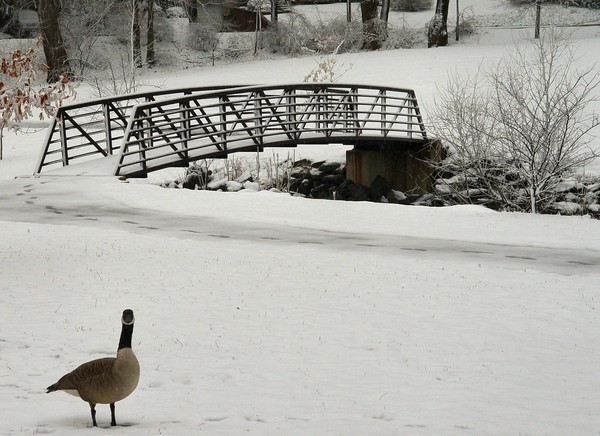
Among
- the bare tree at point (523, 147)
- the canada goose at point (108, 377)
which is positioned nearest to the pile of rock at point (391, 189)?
the bare tree at point (523, 147)

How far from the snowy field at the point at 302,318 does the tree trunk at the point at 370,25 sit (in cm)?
3096

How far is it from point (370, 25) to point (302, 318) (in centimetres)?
4054

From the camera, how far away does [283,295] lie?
11.7 meters

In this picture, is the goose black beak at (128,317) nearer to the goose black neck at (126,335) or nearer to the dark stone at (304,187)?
the goose black neck at (126,335)

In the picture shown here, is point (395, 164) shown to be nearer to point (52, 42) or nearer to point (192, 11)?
point (52, 42)

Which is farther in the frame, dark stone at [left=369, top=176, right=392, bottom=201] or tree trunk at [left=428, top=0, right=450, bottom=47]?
tree trunk at [left=428, top=0, right=450, bottom=47]

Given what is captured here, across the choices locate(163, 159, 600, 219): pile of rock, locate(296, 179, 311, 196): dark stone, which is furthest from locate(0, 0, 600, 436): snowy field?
locate(296, 179, 311, 196): dark stone

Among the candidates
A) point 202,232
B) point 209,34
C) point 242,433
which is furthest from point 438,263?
point 209,34

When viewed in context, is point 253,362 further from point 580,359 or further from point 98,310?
point 580,359

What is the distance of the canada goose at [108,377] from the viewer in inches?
258

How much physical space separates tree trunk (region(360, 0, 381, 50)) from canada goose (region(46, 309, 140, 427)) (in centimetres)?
4337

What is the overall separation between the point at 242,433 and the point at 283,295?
4476 millimetres

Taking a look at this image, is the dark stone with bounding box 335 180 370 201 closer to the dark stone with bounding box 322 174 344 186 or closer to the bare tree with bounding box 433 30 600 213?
the dark stone with bounding box 322 174 344 186

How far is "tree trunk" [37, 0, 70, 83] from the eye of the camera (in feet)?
144
